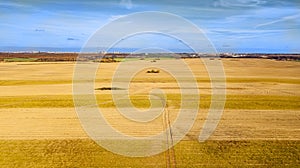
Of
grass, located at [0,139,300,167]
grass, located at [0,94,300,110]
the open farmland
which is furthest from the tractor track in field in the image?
grass, located at [0,94,300,110]

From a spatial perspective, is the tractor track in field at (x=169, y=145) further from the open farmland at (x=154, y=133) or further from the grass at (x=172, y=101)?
the grass at (x=172, y=101)

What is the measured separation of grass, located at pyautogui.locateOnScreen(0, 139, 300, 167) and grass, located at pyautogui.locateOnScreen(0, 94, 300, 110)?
54.1 ft

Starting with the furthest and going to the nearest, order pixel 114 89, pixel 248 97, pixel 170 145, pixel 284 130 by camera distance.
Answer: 1. pixel 114 89
2. pixel 248 97
3. pixel 284 130
4. pixel 170 145

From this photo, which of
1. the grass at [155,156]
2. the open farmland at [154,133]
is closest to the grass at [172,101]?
the open farmland at [154,133]

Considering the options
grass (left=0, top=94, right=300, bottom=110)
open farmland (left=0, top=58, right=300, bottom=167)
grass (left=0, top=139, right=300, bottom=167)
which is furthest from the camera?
grass (left=0, top=94, right=300, bottom=110)

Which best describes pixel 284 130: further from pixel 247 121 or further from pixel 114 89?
pixel 114 89

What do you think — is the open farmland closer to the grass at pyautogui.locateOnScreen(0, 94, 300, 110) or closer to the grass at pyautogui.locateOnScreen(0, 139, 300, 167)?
the grass at pyautogui.locateOnScreen(0, 139, 300, 167)

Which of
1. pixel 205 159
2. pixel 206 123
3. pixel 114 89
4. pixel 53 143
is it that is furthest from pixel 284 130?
pixel 114 89

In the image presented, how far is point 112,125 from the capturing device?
35.2 metres

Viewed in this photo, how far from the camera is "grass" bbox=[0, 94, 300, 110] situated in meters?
45.9

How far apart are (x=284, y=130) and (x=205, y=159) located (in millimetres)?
11176

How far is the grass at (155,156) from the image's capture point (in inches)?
991

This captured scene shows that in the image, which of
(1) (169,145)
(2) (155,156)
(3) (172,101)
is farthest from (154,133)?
(3) (172,101)

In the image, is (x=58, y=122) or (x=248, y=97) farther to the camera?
(x=248, y=97)
